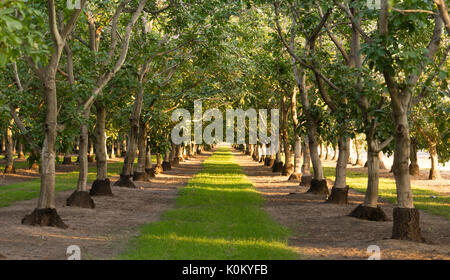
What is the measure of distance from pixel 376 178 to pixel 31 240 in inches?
382

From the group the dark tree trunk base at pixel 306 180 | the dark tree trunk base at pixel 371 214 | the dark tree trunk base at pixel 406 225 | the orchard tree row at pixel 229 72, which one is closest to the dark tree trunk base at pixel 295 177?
the orchard tree row at pixel 229 72

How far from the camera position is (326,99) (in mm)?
18219

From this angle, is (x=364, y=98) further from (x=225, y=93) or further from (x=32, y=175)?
(x=32, y=175)

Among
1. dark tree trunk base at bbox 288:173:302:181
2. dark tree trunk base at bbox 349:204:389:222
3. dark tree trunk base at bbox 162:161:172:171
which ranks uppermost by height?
dark tree trunk base at bbox 162:161:172:171

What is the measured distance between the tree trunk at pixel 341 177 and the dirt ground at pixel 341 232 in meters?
0.42

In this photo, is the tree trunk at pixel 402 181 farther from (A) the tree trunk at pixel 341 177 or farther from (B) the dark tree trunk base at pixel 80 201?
(B) the dark tree trunk base at pixel 80 201

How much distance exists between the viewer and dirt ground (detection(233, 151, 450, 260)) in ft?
36.7

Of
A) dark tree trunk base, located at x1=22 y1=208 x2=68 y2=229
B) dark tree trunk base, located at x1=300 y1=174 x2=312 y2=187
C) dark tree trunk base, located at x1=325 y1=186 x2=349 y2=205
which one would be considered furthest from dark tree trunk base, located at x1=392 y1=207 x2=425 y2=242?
dark tree trunk base, located at x1=300 y1=174 x2=312 y2=187

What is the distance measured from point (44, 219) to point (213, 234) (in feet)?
14.0

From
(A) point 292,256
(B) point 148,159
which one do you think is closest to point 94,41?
(A) point 292,256

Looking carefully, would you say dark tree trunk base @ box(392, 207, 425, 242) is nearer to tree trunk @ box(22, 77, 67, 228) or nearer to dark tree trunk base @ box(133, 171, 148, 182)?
tree trunk @ box(22, 77, 67, 228)

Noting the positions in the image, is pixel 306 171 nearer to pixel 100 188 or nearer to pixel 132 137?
pixel 132 137

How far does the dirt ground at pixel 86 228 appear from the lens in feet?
37.0

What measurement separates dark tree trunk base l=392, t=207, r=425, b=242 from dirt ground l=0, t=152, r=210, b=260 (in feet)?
19.4
